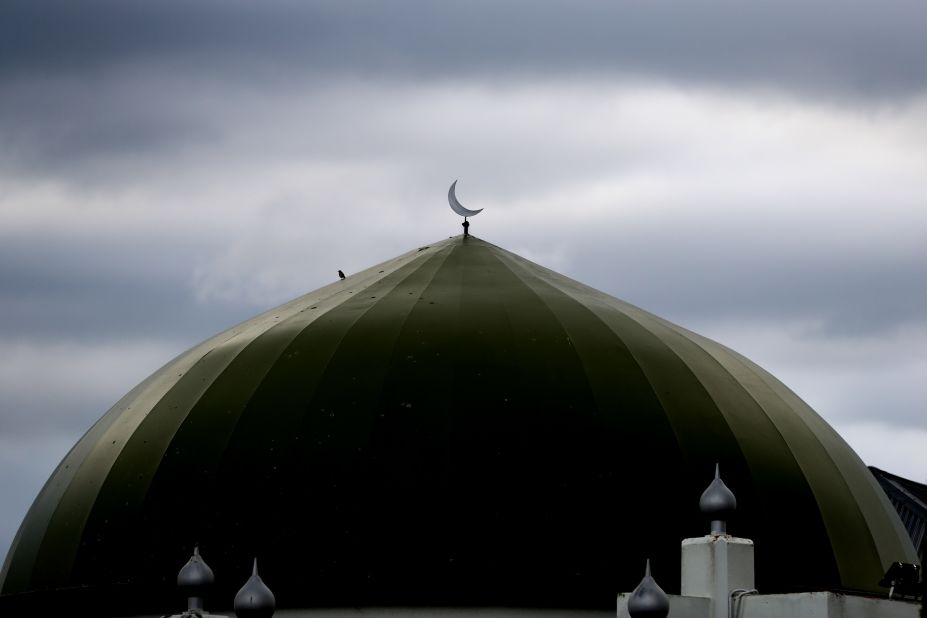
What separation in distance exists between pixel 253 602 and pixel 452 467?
818 cm

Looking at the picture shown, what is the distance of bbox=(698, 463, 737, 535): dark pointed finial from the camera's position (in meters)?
42.3

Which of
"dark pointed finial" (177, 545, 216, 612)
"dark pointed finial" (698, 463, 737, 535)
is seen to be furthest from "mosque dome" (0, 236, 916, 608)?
"dark pointed finial" (177, 545, 216, 612)

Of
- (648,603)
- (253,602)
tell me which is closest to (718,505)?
(648,603)

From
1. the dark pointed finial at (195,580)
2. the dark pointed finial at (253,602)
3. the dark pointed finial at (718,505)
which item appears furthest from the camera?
the dark pointed finial at (718,505)

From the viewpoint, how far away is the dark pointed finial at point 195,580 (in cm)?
4022

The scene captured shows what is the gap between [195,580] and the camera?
4022 centimetres

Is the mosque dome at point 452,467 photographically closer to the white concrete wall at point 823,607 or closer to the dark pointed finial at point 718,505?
the dark pointed finial at point 718,505

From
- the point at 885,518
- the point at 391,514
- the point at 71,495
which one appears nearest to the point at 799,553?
the point at 885,518

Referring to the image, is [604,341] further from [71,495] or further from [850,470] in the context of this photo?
[71,495]

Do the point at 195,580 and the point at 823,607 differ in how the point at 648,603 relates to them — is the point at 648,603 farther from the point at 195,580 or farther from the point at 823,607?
the point at 195,580

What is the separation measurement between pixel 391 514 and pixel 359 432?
79.5 inches

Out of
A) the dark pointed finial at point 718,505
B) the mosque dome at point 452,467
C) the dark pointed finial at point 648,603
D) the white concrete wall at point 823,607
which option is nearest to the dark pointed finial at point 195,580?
the mosque dome at point 452,467

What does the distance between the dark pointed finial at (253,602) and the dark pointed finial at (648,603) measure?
226 inches

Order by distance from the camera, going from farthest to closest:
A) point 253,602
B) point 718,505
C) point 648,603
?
point 718,505
point 648,603
point 253,602
